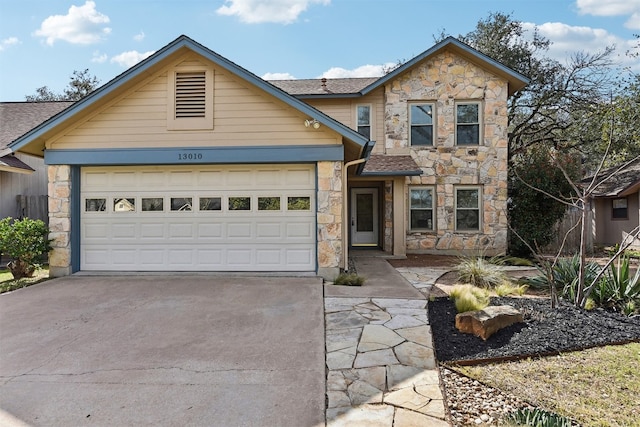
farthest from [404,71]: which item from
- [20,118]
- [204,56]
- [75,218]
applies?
[20,118]

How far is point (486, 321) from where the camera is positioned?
195 inches

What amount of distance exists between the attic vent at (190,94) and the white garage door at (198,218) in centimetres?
125

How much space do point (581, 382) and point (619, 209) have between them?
18348 mm

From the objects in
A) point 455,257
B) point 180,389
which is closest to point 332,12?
point 455,257

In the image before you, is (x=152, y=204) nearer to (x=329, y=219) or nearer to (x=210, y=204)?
(x=210, y=204)

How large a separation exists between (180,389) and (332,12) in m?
9.82

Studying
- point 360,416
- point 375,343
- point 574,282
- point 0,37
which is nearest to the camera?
point 360,416

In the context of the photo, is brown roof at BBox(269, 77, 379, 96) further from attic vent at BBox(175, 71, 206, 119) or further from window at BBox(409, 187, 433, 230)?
attic vent at BBox(175, 71, 206, 119)

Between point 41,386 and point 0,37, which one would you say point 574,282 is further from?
point 0,37

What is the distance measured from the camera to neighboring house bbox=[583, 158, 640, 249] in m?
16.7

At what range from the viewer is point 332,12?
10.2 m

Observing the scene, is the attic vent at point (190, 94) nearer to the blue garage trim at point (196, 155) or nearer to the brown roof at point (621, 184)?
the blue garage trim at point (196, 155)

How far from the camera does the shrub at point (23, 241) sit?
8.27 m

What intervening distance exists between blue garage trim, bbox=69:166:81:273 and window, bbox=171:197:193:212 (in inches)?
87.3
